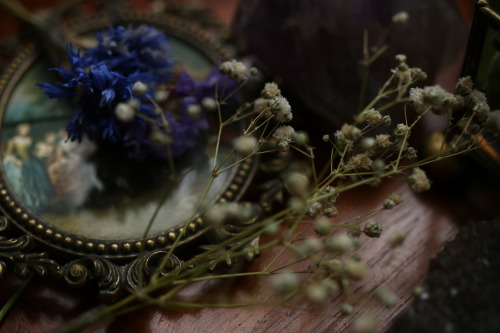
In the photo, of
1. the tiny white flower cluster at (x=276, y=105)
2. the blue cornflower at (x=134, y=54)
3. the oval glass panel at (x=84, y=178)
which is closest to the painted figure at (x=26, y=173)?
the oval glass panel at (x=84, y=178)

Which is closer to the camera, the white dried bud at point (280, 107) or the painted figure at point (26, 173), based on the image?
the white dried bud at point (280, 107)

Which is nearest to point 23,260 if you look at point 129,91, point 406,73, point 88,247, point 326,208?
point 88,247

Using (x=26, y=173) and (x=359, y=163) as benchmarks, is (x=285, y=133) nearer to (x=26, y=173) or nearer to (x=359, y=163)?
(x=359, y=163)

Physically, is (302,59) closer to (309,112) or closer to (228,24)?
(309,112)

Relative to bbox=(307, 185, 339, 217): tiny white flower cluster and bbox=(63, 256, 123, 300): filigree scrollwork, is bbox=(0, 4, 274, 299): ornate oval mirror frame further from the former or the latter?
bbox=(307, 185, 339, 217): tiny white flower cluster

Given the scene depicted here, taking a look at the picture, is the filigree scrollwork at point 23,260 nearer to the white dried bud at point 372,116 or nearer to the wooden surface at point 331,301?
the wooden surface at point 331,301
